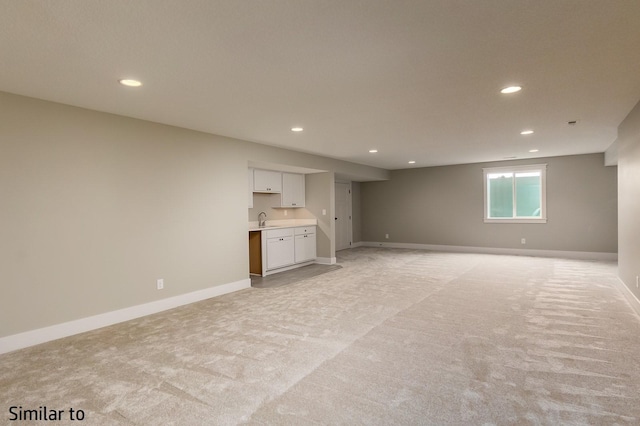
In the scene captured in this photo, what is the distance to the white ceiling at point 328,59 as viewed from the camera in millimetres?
1937

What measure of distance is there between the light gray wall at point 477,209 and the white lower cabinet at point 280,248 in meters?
4.45

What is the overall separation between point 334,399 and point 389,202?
28.3 ft

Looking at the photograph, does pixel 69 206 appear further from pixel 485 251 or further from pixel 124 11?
pixel 485 251

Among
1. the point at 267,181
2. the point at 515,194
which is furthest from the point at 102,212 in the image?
the point at 515,194

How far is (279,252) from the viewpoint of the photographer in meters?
6.70

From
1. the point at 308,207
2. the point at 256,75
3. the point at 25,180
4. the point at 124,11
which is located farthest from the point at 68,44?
the point at 308,207

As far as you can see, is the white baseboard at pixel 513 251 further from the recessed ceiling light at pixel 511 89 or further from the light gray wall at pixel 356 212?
the recessed ceiling light at pixel 511 89

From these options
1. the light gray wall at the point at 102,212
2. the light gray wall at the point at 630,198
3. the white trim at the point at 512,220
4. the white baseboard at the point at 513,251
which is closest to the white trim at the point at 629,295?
the light gray wall at the point at 630,198

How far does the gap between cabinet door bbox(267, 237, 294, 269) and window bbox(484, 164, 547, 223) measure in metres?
5.35

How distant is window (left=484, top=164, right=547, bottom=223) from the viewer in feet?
27.3

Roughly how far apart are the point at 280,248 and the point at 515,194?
616cm

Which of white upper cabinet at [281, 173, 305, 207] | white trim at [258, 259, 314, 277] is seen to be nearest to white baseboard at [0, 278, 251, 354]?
white trim at [258, 259, 314, 277]

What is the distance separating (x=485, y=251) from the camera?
29.4 feet

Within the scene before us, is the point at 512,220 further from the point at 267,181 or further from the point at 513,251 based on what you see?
the point at 267,181
